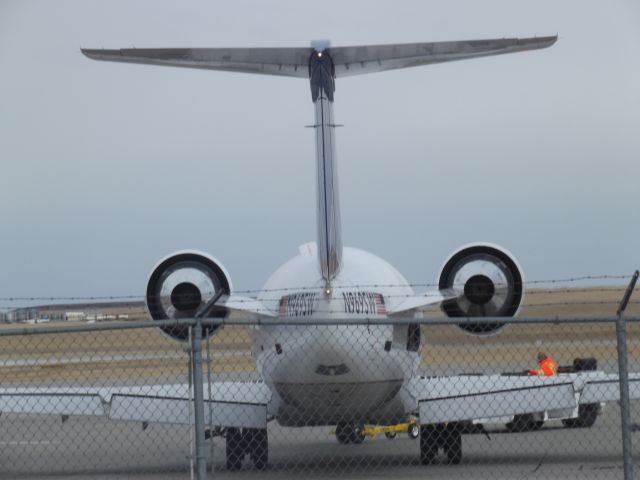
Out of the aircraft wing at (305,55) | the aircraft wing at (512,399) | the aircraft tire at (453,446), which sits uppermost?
the aircraft wing at (305,55)

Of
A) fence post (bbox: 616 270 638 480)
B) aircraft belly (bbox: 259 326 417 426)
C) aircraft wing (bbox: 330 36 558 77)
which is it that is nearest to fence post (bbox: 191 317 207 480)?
fence post (bbox: 616 270 638 480)

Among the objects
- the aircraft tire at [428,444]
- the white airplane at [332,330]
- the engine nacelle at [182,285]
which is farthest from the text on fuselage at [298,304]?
the aircraft tire at [428,444]

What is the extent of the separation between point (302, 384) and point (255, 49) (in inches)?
173

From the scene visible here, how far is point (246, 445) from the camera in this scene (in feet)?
61.8

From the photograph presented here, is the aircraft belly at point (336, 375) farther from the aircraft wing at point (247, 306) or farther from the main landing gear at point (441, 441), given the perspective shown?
the main landing gear at point (441, 441)

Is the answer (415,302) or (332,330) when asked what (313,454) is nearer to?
(415,302)

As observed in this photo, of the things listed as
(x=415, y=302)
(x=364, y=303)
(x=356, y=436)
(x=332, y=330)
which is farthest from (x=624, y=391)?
(x=356, y=436)

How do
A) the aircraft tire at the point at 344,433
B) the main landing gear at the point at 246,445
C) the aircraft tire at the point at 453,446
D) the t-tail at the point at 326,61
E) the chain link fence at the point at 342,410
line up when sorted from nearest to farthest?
the t-tail at the point at 326,61, the chain link fence at the point at 342,410, the main landing gear at the point at 246,445, the aircraft tire at the point at 453,446, the aircraft tire at the point at 344,433

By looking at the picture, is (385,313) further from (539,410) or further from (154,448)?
(154,448)

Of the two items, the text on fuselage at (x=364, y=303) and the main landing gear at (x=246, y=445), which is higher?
the text on fuselage at (x=364, y=303)

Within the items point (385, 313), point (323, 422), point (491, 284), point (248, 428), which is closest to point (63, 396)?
point (248, 428)

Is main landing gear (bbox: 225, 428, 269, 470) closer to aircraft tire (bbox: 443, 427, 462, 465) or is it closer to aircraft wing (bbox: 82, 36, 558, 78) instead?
aircraft tire (bbox: 443, 427, 462, 465)

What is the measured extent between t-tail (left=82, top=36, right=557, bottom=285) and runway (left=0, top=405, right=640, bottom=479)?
3589 millimetres

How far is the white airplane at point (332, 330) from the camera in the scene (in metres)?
15.9
